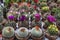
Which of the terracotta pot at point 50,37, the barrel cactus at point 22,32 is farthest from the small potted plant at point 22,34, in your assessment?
the terracotta pot at point 50,37

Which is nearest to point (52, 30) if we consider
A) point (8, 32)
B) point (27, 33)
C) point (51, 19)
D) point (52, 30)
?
point (52, 30)

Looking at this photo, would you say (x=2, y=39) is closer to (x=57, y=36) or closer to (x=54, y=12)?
(x=57, y=36)

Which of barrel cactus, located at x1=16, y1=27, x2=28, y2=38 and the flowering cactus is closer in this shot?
barrel cactus, located at x1=16, y1=27, x2=28, y2=38

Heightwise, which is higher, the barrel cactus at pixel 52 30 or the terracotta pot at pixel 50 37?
the barrel cactus at pixel 52 30

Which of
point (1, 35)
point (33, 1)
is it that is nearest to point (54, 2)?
point (33, 1)

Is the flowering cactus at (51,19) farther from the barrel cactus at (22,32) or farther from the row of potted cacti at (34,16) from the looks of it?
the barrel cactus at (22,32)

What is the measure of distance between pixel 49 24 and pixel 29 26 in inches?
8.5

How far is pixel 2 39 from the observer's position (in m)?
1.72

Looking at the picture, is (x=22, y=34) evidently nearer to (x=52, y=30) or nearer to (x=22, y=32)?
(x=22, y=32)

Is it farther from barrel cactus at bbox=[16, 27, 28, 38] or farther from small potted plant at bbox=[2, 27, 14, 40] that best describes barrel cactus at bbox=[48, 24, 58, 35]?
small potted plant at bbox=[2, 27, 14, 40]

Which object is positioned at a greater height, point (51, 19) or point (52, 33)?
point (51, 19)

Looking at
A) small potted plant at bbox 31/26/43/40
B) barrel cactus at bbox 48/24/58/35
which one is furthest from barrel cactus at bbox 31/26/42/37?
barrel cactus at bbox 48/24/58/35

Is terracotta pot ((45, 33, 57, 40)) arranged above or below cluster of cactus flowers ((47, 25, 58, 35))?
below

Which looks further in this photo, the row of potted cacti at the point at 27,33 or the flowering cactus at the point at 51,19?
the flowering cactus at the point at 51,19
